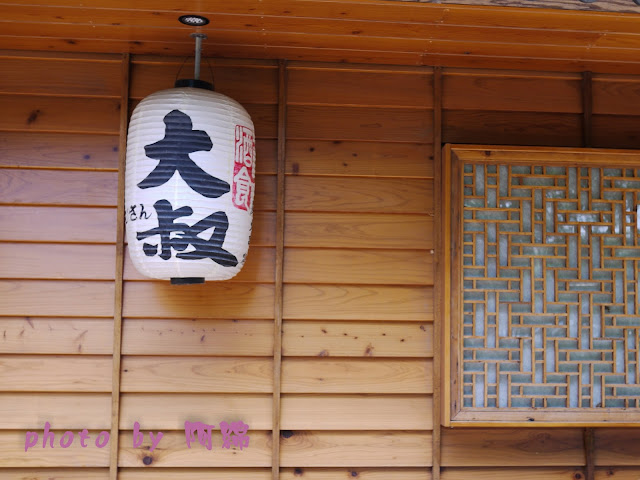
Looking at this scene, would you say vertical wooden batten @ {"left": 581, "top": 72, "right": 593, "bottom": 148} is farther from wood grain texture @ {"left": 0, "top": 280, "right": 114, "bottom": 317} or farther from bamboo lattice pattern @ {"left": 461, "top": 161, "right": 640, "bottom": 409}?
wood grain texture @ {"left": 0, "top": 280, "right": 114, "bottom": 317}

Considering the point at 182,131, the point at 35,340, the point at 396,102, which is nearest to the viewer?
the point at 182,131

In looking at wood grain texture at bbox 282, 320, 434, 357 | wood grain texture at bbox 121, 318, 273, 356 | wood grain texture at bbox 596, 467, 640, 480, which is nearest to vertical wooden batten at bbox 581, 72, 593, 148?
wood grain texture at bbox 282, 320, 434, 357

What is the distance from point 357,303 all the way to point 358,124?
46.7 inches

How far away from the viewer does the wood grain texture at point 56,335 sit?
3.77 metres

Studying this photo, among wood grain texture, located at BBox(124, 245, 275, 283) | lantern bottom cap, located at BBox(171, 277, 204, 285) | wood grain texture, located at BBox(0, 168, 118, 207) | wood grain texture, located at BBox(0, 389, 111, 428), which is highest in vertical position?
wood grain texture, located at BBox(0, 168, 118, 207)

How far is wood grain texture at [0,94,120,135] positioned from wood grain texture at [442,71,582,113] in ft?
7.32

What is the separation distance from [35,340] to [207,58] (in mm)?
2098

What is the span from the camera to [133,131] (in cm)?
336

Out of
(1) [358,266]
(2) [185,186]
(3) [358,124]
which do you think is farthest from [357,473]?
(3) [358,124]

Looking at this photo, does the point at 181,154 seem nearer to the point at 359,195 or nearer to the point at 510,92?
the point at 359,195

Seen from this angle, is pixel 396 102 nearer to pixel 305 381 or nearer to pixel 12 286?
pixel 305 381

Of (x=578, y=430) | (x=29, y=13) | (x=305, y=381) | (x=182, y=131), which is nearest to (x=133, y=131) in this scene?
(x=182, y=131)

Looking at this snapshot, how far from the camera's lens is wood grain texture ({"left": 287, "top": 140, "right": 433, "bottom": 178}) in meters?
3.99

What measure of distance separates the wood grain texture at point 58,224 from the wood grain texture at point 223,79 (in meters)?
0.83
